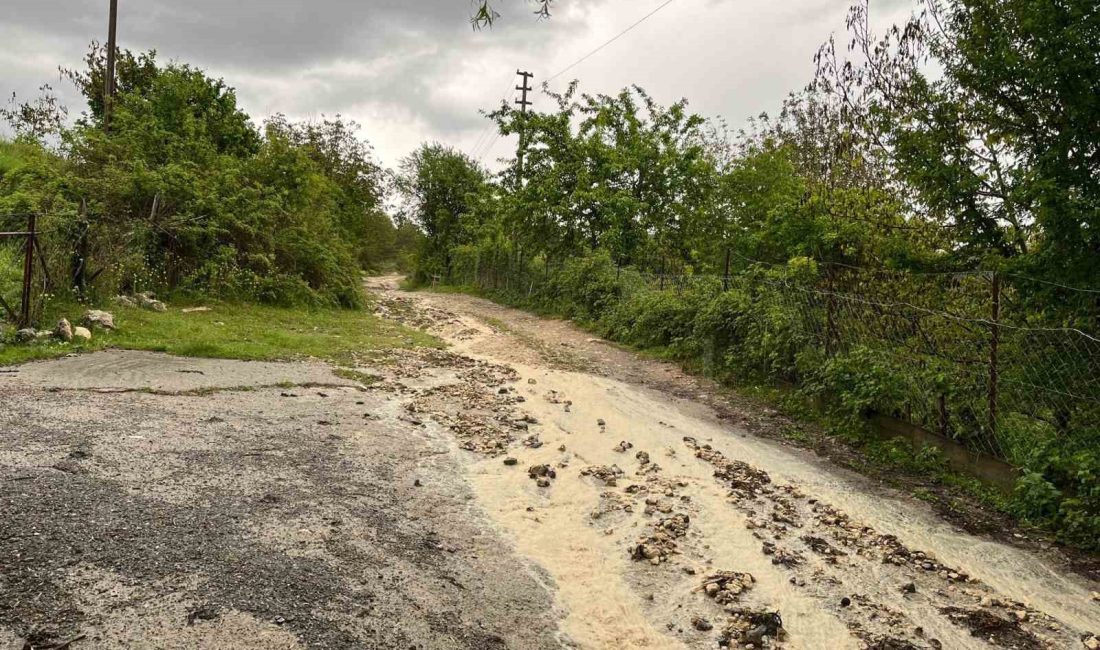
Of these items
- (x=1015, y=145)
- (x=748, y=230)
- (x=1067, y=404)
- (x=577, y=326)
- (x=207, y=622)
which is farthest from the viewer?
(x=748, y=230)

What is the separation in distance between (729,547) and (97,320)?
9948mm

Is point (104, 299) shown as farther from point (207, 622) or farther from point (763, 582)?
point (763, 582)

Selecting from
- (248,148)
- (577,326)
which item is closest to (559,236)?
(577,326)

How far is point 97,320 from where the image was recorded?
398 inches

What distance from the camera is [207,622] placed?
308 centimetres

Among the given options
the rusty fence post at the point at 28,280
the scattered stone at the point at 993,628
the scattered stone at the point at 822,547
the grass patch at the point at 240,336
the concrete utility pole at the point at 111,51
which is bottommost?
the grass patch at the point at 240,336

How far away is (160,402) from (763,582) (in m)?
6.10

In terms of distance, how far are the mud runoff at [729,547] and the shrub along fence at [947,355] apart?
988 millimetres

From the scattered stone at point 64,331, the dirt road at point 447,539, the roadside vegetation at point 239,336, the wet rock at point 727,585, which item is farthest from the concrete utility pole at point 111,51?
the wet rock at point 727,585

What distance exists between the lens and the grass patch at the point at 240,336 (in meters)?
9.54

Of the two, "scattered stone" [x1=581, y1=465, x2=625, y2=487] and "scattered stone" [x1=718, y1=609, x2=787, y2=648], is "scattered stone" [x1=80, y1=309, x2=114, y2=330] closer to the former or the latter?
"scattered stone" [x1=581, y1=465, x2=625, y2=487]

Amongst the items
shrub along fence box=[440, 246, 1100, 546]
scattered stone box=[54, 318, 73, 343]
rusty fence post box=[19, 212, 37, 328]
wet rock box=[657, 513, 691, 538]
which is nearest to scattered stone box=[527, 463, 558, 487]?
wet rock box=[657, 513, 691, 538]

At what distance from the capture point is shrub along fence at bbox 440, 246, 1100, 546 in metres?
5.36

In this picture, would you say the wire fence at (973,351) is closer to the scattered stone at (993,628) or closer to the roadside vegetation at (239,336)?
the scattered stone at (993,628)
